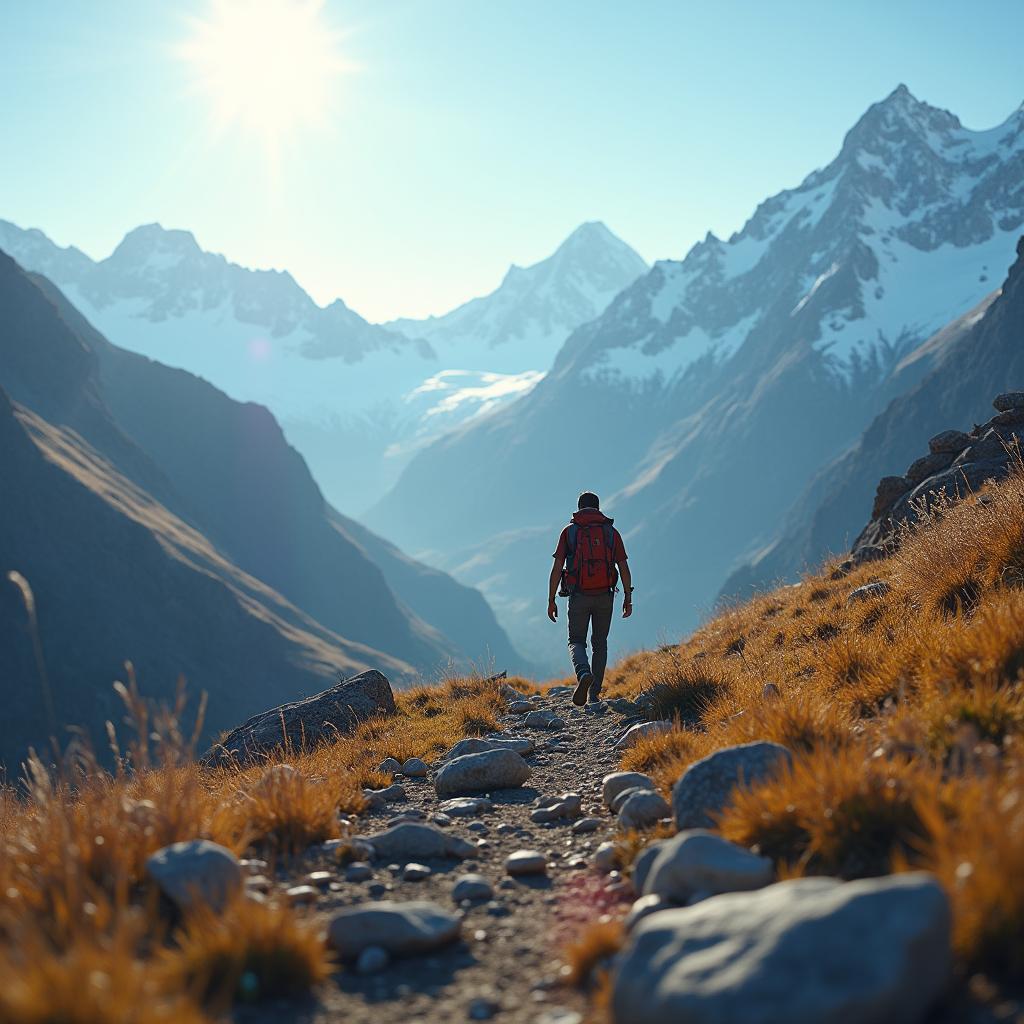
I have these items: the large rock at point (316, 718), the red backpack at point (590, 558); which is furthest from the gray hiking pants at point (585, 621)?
the large rock at point (316, 718)

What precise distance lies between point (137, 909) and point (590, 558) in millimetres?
10120

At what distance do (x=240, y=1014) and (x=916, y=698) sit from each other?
17.6 ft

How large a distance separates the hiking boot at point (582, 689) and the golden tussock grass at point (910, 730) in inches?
89.1

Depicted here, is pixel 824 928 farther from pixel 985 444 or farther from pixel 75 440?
pixel 75 440

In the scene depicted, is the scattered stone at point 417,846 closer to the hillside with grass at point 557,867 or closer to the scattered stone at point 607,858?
the hillside with grass at point 557,867

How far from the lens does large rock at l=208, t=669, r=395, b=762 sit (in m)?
13.4

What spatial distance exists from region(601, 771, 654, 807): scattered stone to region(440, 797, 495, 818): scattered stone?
122cm

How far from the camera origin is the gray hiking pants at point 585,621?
45.3 feet

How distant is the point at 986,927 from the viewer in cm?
342

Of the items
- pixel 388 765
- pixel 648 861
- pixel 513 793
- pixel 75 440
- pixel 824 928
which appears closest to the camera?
pixel 824 928

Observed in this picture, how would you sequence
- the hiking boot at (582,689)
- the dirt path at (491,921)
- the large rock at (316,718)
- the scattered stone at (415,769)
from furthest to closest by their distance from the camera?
1. the hiking boot at (582,689)
2. the large rock at (316,718)
3. the scattered stone at (415,769)
4. the dirt path at (491,921)

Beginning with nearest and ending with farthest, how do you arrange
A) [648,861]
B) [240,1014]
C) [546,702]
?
[240,1014]
[648,861]
[546,702]

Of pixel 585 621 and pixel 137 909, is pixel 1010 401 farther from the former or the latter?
pixel 137 909

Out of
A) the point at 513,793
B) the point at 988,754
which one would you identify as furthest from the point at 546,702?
the point at 988,754
